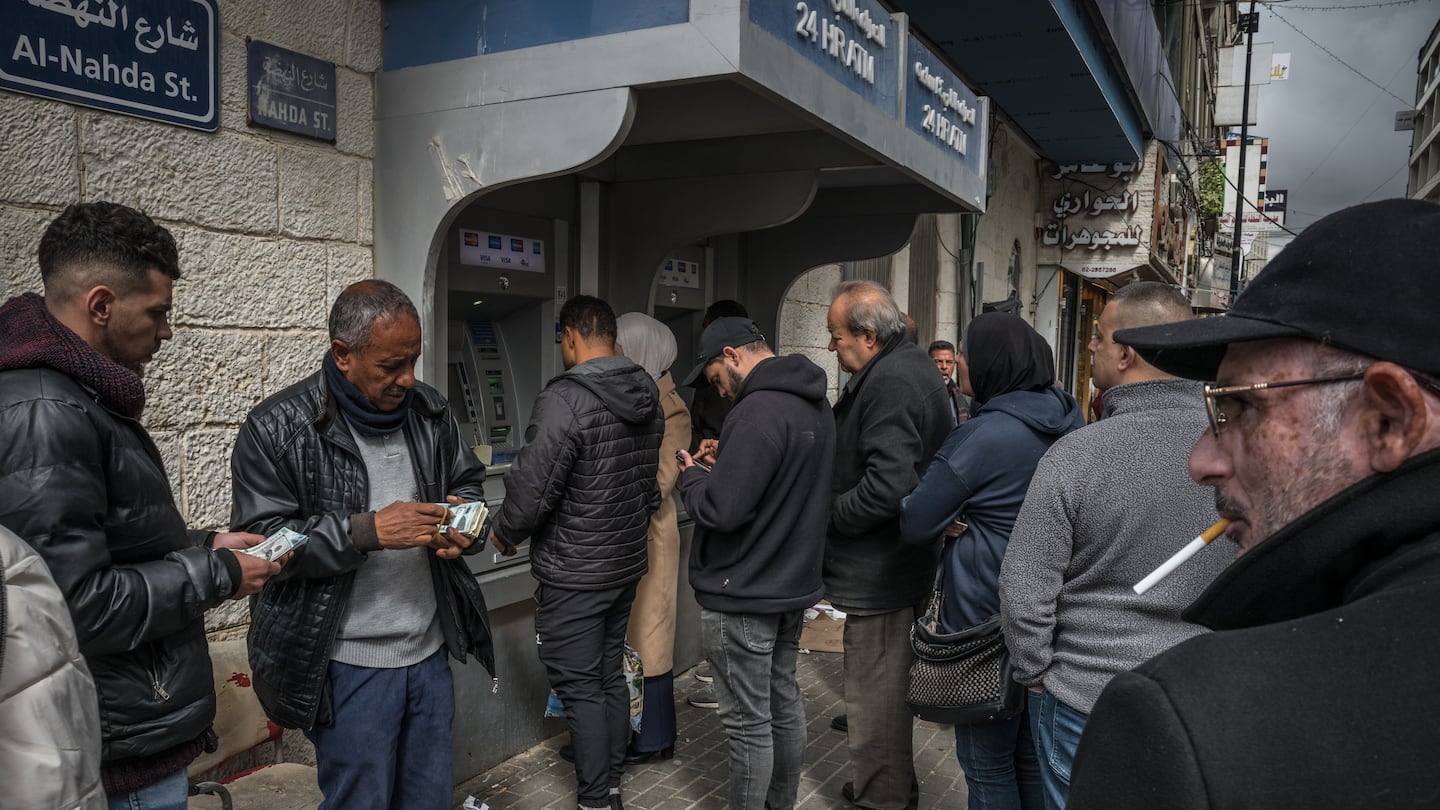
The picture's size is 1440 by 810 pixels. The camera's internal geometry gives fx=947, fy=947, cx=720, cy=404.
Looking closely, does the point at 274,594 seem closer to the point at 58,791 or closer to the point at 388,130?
the point at 58,791

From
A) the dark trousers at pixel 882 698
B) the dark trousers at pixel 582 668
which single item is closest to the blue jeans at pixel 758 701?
the dark trousers at pixel 882 698

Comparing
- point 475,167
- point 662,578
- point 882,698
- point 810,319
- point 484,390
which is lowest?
point 882,698

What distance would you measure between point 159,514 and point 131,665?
0.30 metres

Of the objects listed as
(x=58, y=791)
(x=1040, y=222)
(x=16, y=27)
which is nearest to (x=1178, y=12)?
(x=1040, y=222)

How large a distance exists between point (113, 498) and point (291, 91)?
5.64 ft

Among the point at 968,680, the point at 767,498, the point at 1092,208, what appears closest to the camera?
the point at 968,680

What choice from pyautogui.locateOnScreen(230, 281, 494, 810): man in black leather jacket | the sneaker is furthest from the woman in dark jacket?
the sneaker

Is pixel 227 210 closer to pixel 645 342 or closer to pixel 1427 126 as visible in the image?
pixel 645 342

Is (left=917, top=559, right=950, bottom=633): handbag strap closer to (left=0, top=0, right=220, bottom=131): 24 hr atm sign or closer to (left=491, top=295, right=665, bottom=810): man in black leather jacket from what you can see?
(left=491, top=295, right=665, bottom=810): man in black leather jacket

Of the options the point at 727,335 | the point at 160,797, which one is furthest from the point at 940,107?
the point at 160,797

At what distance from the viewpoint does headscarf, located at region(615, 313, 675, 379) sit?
13.5 ft

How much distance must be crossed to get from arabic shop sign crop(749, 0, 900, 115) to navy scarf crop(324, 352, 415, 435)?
60.9 inches

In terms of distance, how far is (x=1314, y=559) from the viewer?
0.83m

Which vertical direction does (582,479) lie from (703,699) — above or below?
above
